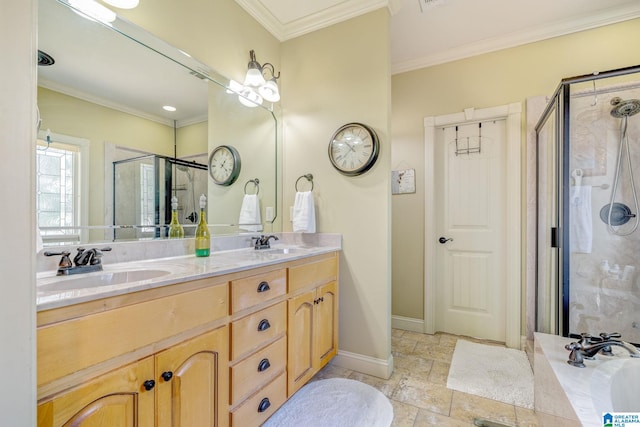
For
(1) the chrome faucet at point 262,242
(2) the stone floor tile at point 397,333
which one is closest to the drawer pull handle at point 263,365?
(1) the chrome faucet at point 262,242

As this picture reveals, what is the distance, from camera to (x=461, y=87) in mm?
2709

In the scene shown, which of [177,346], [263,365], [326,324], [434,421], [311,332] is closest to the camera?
[177,346]

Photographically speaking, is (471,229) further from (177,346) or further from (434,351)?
(177,346)

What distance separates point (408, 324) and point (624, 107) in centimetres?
247

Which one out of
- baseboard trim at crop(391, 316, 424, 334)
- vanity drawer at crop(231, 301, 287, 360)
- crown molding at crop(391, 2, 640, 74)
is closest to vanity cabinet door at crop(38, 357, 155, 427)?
vanity drawer at crop(231, 301, 287, 360)

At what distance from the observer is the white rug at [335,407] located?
1.54 m

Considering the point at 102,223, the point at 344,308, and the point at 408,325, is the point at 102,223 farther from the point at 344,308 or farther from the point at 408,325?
the point at 408,325

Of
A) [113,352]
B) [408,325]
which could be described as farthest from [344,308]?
[113,352]

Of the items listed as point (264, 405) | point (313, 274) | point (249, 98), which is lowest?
point (264, 405)

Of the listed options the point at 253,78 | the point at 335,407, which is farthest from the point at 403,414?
the point at 253,78

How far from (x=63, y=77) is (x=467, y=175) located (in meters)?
2.98

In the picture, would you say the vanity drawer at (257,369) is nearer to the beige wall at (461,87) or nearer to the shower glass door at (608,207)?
the beige wall at (461,87)

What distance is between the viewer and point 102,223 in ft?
4.48

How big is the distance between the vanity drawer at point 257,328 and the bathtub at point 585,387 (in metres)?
1.21
